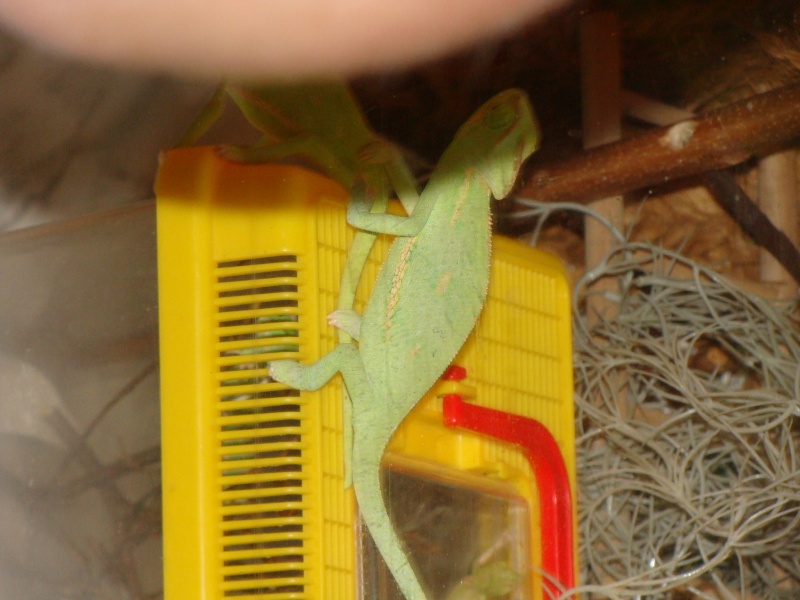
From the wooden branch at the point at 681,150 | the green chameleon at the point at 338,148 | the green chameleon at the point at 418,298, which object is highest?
the wooden branch at the point at 681,150

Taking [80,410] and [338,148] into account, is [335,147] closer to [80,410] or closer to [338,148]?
[338,148]

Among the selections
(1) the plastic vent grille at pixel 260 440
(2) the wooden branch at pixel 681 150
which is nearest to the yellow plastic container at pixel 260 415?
(1) the plastic vent grille at pixel 260 440

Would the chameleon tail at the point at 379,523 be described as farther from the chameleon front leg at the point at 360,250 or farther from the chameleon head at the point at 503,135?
the chameleon head at the point at 503,135

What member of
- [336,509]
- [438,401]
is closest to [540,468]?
[438,401]

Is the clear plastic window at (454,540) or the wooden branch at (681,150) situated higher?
the wooden branch at (681,150)

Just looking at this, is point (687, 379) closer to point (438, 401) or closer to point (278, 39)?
point (438, 401)

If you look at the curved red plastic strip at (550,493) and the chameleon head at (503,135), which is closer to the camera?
the chameleon head at (503,135)

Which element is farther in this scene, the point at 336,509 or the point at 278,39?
the point at 336,509
